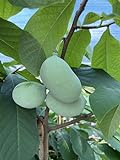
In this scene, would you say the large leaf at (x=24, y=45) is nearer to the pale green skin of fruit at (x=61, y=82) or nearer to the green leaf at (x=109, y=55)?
the pale green skin of fruit at (x=61, y=82)

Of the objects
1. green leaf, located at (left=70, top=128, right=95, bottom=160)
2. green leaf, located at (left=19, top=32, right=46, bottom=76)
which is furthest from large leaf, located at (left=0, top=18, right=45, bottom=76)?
green leaf, located at (left=70, top=128, right=95, bottom=160)

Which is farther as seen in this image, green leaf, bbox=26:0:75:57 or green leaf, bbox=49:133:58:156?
green leaf, bbox=49:133:58:156

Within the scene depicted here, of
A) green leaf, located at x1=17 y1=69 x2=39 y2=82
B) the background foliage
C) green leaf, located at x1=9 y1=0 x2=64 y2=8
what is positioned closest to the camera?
green leaf, located at x1=9 y1=0 x2=64 y2=8

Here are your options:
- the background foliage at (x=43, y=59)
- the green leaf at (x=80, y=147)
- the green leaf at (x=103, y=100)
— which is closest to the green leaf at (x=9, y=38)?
the background foliage at (x=43, y=59)

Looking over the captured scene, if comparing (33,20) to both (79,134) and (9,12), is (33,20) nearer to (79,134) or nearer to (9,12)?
(9,12)

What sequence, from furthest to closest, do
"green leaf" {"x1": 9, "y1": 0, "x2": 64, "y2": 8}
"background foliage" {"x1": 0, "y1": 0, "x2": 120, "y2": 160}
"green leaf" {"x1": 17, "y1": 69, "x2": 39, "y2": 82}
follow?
"green leaf" {"x1": 17, "y1": 69, "x2": 39, "y2": 82} < "background foliage" {"x1": 0, "y1": 0, "x2": 120, "y2": 160} < "green leaf" {"x1": 9, "y1": 0, "x2": 64, "y2": 8}

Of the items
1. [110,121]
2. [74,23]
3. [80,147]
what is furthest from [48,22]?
[80,147]

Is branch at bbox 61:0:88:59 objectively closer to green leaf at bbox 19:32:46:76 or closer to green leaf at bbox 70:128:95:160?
green leaf at bbox 19:32:46:76

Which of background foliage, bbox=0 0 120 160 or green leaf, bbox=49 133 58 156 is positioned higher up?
background foliage, bbox=0 0 120 160
